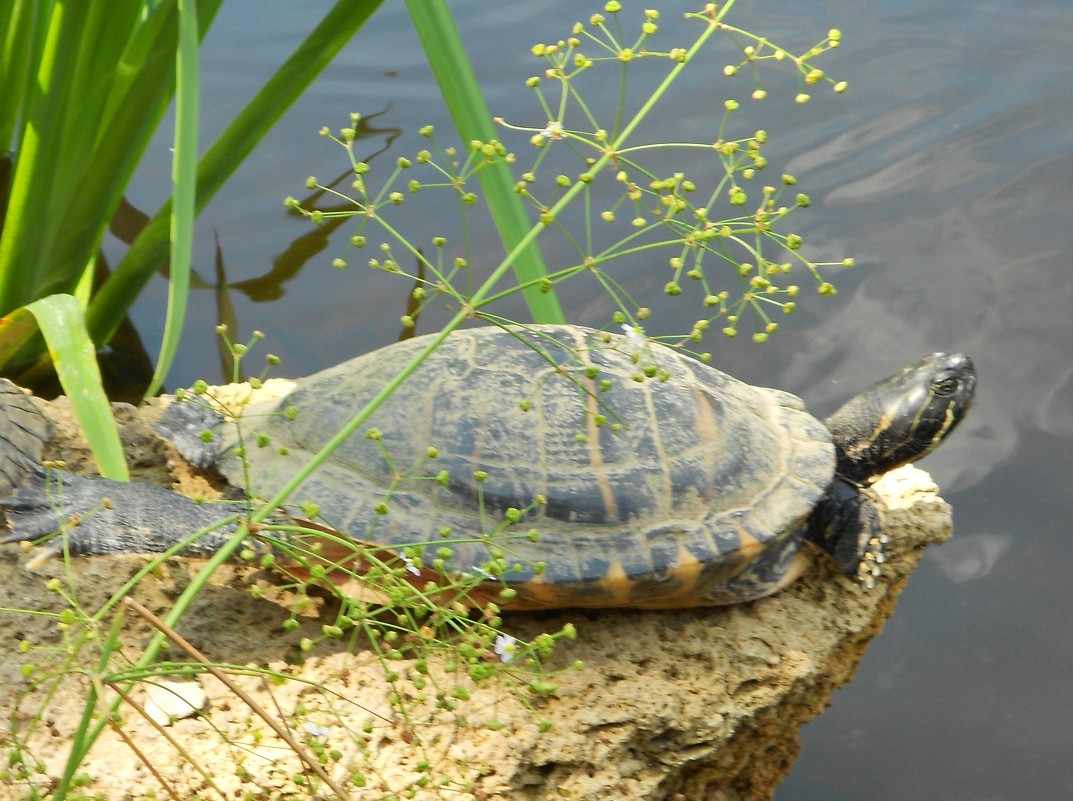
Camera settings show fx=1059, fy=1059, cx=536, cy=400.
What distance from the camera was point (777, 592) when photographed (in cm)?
195

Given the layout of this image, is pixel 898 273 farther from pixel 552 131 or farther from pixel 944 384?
pixel 552 131

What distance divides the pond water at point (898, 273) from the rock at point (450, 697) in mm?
547

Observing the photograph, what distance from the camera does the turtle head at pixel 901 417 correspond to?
6.97ft

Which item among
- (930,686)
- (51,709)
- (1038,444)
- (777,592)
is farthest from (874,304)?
(51,709)

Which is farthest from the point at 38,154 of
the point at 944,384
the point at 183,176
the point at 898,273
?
the point at 898,273

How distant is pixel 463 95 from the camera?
5.60 feet

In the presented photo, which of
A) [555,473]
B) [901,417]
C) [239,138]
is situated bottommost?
[901,417]

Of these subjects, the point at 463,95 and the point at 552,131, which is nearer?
the point at 552,131

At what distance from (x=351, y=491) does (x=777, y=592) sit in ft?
2.64

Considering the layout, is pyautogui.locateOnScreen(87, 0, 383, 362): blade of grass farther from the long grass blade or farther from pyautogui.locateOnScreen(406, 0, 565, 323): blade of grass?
the long grass blade

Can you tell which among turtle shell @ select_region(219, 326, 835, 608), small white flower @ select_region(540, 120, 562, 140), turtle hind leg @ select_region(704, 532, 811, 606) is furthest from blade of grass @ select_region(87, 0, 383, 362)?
turtle hind leg @ select_region(704, 532, 811, 606)

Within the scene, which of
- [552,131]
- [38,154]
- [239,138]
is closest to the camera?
[552,131]

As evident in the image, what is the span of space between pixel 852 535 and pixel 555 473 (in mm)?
619

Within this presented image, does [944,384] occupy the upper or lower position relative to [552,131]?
lower
